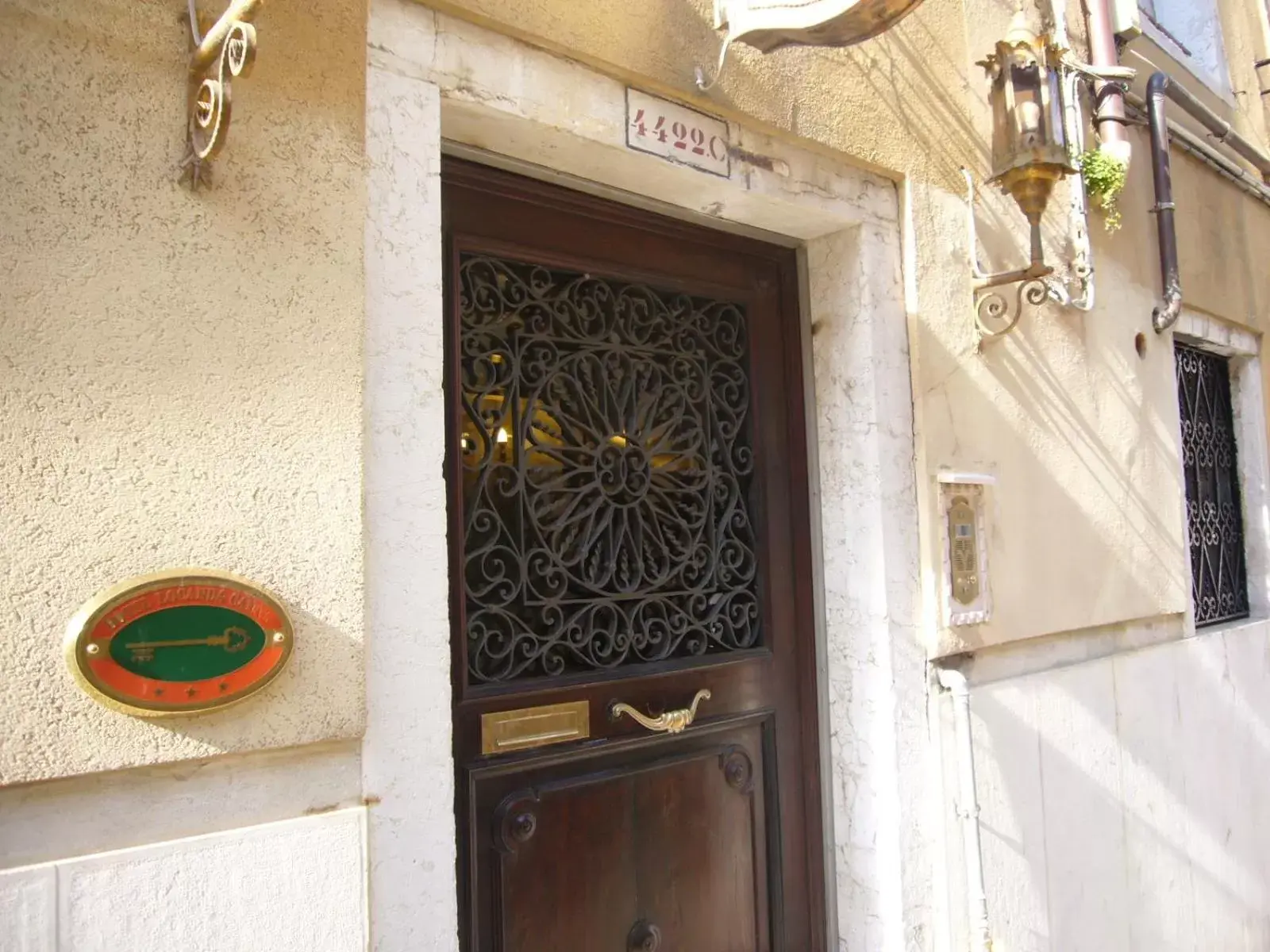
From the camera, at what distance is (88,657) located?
4.48 ft

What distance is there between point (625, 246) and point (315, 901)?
179cm

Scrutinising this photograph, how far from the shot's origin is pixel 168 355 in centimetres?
151

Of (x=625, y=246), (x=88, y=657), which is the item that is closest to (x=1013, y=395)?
(x=625, y=246)

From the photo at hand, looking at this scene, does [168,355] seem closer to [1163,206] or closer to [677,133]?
[677,133]

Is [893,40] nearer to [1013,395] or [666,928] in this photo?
[1013,395]

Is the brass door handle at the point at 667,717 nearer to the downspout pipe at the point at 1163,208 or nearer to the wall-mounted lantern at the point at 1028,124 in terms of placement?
the wall-mounted lantern at the point at 1028,124

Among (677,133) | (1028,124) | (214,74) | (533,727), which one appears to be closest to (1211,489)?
(1028,124)

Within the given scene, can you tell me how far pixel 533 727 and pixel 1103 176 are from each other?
10.3 ft

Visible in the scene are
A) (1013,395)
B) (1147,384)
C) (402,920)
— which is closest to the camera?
(402,920)

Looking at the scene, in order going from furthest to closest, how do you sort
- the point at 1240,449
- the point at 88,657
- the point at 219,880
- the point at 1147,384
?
the point at 1240,449 < the point at 1147,384 < the point at 219,880 < the point at 88,657

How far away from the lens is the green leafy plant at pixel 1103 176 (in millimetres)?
3592

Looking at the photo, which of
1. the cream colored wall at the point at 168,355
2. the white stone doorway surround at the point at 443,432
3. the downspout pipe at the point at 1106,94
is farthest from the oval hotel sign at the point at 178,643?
the downspout pipe at the point at 1106,94

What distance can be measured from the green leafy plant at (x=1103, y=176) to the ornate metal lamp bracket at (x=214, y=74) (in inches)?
128

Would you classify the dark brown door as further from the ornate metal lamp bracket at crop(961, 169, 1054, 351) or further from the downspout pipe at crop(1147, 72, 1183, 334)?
the downspout pipe at crop(1147, 72, 1183, 334)
